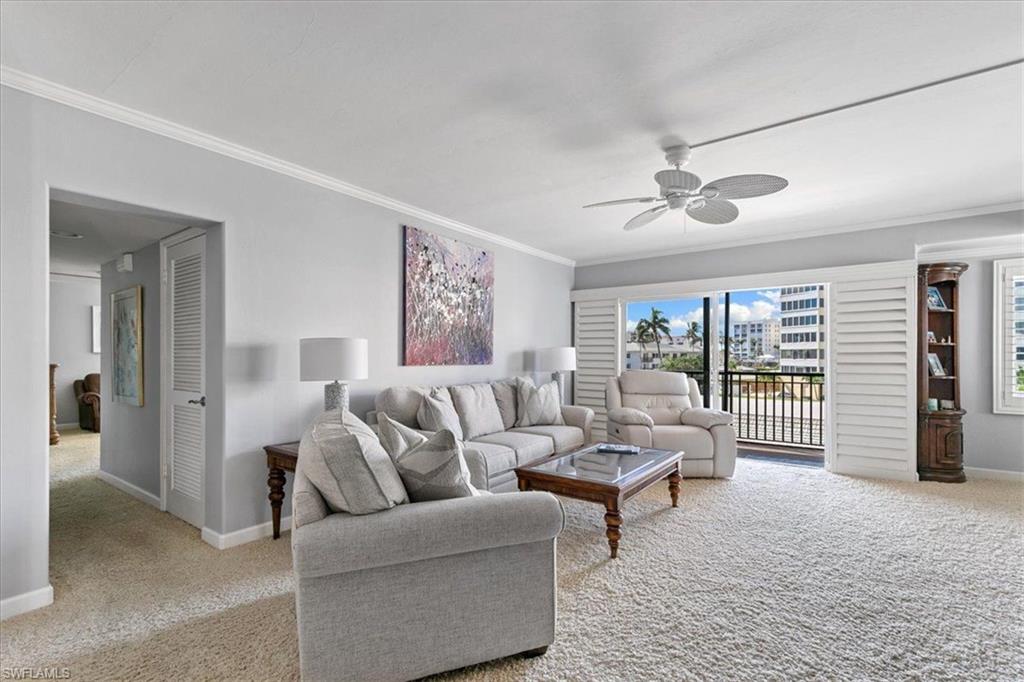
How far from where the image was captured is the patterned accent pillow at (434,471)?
1.88 m

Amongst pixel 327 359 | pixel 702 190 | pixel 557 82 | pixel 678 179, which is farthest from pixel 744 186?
pixel 327 359

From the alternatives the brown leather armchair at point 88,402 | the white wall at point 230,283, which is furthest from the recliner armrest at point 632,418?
the brown leather armchair at point 88,402

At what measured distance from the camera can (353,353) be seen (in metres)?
3.10

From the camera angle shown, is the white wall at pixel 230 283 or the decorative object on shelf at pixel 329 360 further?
the decorative object on shelf at pixel 329 360

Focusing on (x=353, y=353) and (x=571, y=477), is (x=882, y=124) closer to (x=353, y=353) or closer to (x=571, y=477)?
(x=571, y=477)

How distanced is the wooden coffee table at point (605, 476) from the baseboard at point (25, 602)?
2424 mm

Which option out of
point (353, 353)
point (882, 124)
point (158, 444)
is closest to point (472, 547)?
point (353, 353)

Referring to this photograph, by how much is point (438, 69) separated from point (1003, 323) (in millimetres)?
5531

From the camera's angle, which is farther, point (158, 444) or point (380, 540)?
point (158, 444)

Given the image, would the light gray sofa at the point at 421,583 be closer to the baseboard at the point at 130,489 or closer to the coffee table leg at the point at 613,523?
the coffee table leg at the point at 613,523

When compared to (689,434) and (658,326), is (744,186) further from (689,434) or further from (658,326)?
(658,326)

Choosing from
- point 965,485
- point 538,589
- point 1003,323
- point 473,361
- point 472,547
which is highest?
point 1003,323

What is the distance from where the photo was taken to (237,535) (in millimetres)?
3072

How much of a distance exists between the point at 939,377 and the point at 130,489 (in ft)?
24.2
